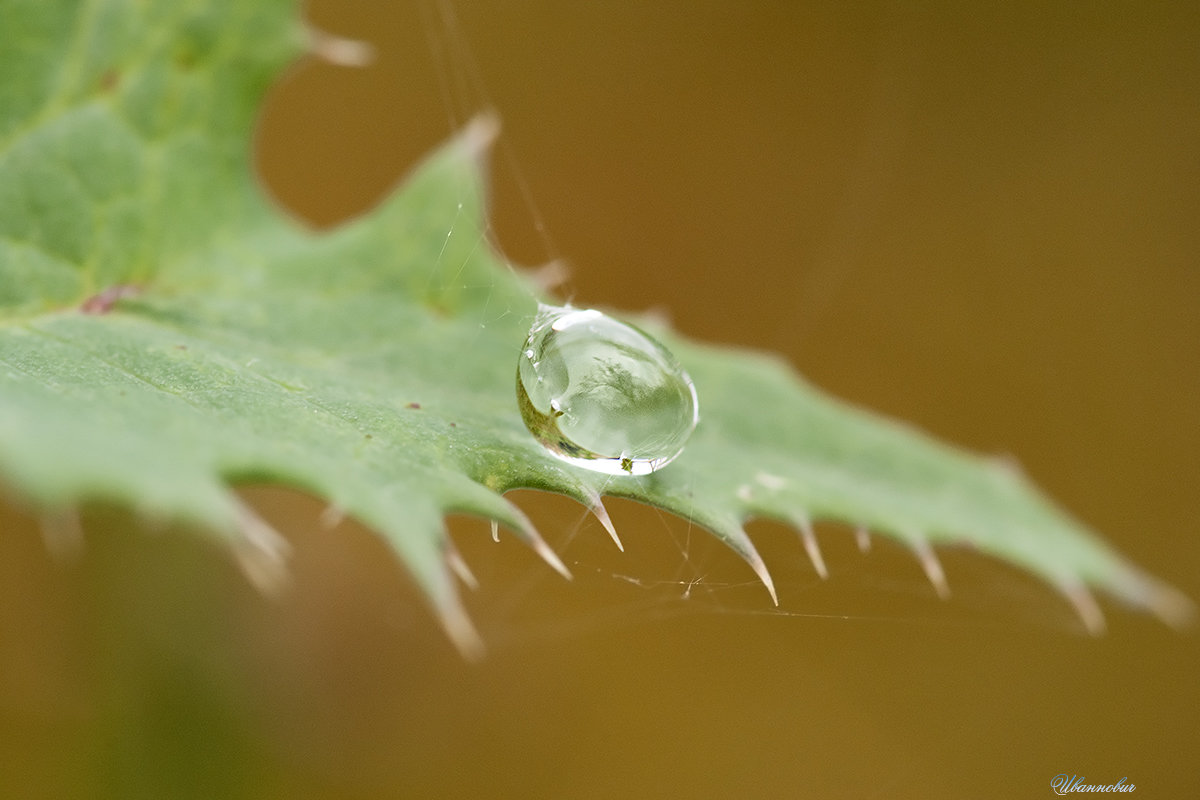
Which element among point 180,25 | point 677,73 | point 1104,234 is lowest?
point 180,25

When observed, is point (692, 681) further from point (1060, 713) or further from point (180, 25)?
point (180, 25)

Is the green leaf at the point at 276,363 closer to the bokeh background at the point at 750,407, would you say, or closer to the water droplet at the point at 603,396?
the water droplet at the point at 603,396

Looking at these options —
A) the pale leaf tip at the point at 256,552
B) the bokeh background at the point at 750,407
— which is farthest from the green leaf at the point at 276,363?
the bokeh background at the point at 750,407

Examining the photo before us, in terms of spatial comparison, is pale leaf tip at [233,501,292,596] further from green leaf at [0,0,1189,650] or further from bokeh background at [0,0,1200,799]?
bokeh background at [0,0,1200,799]

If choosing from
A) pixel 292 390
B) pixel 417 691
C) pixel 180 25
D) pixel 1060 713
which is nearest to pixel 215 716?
pixel 417 691

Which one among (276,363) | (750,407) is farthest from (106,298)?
(750,407)

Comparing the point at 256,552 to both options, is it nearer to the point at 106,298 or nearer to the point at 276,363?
the point at 276,363

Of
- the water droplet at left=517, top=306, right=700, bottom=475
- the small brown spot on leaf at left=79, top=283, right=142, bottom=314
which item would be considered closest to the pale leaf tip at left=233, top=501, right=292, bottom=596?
the water droplet at left=517, top=306, right=700, bottom=475
